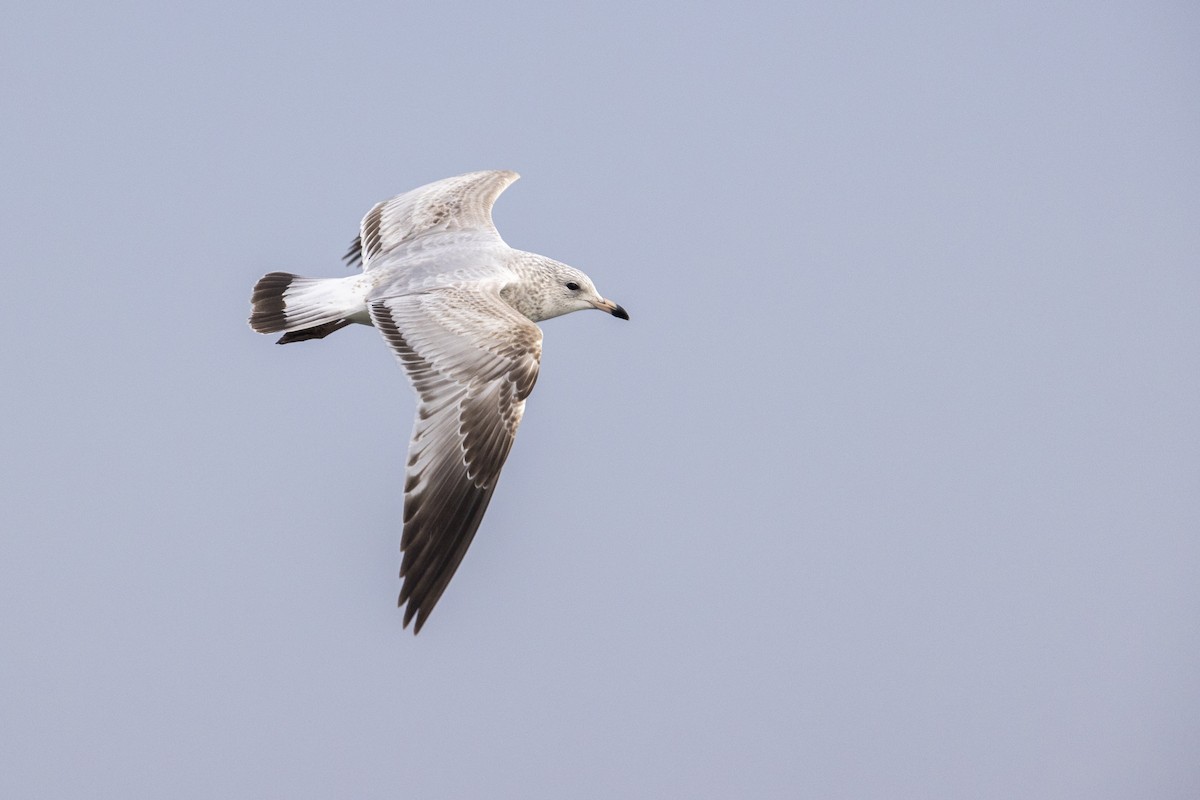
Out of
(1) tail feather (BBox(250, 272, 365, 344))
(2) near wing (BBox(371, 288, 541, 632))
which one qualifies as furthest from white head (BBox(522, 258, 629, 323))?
(1) tail feather (BBox(250, 272, 365, 344))

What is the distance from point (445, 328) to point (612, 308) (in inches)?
108

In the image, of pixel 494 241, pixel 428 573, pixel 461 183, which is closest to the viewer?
pixel 428 573

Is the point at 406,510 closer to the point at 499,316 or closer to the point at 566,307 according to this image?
the point at 499,316

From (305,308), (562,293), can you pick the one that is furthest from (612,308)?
(305,308)

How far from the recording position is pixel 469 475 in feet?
39.3

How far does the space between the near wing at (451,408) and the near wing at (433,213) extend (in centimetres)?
243

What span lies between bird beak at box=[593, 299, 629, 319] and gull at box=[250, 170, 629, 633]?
13mm

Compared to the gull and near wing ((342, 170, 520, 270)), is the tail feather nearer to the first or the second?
the gull

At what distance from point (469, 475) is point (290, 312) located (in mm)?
3059

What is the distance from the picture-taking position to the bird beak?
49.2ft

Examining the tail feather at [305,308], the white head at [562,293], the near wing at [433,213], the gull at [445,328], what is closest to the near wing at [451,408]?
the gull at [445,328]

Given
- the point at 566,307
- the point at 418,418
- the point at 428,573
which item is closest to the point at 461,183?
the point at 566,307

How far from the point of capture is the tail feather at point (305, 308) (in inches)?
541

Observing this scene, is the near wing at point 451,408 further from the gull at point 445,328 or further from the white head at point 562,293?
the white head at point 562,293
